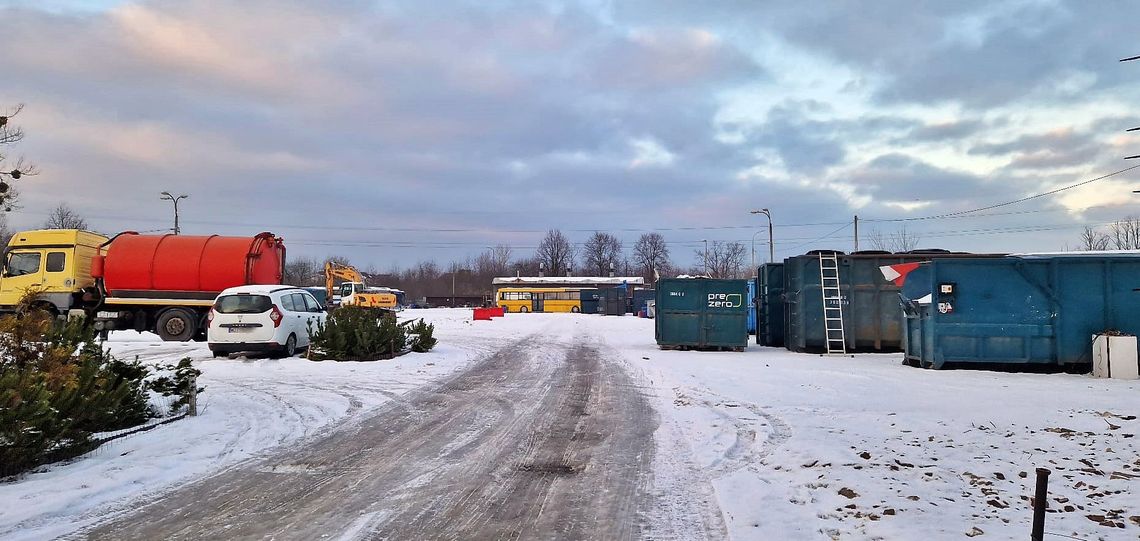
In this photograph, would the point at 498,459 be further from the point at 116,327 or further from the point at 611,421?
the point at 116,327

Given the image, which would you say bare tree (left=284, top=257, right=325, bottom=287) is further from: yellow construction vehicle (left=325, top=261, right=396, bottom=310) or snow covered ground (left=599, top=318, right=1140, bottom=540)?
snow covered ground (left=599, top=318, right=1140, bottom=540)

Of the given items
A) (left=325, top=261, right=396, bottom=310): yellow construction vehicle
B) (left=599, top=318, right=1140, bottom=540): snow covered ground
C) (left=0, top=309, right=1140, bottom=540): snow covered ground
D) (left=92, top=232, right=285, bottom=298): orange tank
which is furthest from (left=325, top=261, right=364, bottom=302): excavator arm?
(left=599, top=318, right=1140, bottom=540): snow covered ground

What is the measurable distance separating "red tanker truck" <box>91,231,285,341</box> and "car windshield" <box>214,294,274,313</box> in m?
5.49

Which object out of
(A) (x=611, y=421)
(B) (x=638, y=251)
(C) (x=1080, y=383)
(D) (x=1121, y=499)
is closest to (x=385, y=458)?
(A) (x=611, y=421)

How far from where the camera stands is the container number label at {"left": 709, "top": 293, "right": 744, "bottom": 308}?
58.6 ft

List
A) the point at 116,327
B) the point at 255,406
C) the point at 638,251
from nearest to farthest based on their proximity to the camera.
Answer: the point at 255,406 → the point at 116,327 → the point at 638,251

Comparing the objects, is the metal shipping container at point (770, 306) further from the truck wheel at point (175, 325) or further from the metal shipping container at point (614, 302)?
the metal shipping container at point (614, 302)

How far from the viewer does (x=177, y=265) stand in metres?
19.9

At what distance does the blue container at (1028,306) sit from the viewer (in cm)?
1252

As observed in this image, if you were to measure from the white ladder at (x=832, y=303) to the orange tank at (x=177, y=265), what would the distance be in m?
16.0

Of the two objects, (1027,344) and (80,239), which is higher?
(80,239)

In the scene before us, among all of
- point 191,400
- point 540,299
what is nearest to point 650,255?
point 540,299

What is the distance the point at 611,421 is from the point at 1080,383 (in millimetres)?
8285

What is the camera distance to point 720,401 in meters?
9.90
